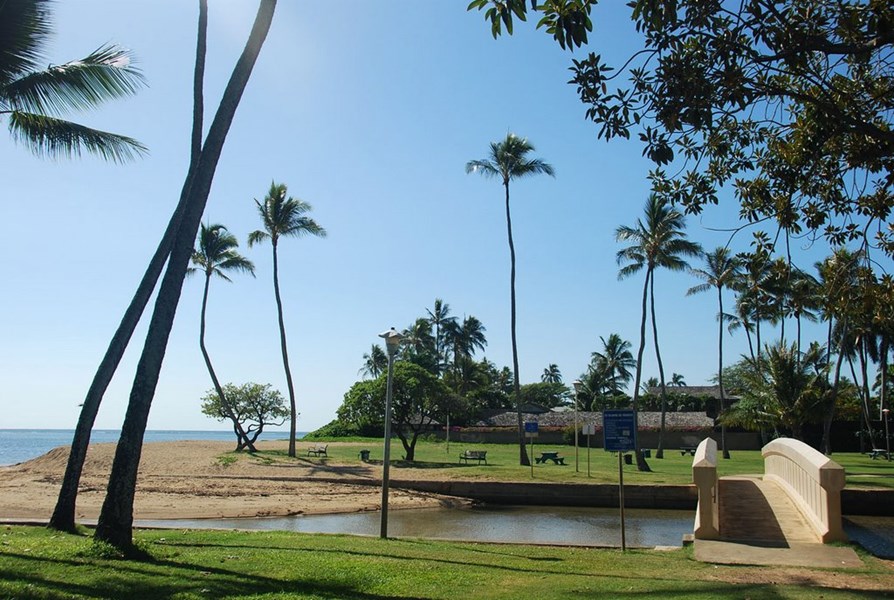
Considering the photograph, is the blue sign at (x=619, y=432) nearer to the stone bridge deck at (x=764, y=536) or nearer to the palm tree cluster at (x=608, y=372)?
the stone bridge deck at (x=764, y=536)

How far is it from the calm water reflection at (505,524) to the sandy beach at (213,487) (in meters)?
1.56

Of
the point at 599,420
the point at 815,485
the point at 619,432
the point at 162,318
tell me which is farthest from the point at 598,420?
the point at 162,318

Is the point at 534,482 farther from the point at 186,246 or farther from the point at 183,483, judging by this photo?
the point at 186,246

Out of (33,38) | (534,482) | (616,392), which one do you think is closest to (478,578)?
(33,38)

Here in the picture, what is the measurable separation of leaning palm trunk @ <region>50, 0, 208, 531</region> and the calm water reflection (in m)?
5.04

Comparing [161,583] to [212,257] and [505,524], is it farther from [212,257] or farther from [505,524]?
[212,257]

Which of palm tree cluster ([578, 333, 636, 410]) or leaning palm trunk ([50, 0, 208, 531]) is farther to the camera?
palm tree cluster ([578, 333, 636, 410])

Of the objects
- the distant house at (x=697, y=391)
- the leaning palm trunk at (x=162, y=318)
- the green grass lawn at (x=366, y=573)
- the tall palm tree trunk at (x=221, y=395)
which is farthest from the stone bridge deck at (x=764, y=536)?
the distant house at (x=697, y=391)

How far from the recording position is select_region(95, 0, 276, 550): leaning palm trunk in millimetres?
9789

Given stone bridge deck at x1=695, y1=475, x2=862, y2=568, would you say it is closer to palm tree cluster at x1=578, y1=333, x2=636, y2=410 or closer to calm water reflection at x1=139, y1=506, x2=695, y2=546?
calm water reflection at x1=139, y1=506, x2=695, y2=546

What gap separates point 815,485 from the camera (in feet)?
49.8

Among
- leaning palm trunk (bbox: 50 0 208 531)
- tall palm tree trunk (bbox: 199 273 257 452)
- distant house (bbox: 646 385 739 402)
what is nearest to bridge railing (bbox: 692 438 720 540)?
leaning palm trunk (bbox: 50 0 208 531)

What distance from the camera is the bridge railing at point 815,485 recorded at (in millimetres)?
13867

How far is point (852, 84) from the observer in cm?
972
